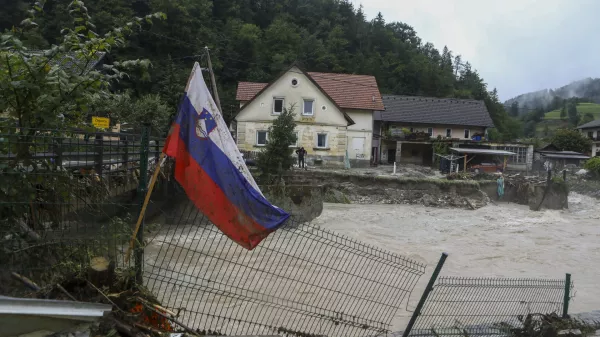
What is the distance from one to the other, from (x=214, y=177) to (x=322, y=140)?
3386 centimetres

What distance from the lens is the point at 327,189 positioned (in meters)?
27.2

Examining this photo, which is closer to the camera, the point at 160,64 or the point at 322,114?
the point at 322,114

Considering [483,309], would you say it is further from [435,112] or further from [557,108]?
[557,108]

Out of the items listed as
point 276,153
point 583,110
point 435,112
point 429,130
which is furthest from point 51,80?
point 583,110

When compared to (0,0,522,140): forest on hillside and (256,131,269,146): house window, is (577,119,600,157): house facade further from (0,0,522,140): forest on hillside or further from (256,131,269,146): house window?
(256,131,269,146): house window

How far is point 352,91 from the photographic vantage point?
138 ft

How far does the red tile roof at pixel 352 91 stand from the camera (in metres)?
40.8

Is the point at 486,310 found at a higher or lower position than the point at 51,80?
lower

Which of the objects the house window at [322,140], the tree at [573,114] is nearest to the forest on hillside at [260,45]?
the house window at [322,140]

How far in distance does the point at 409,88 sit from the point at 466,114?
3215 cm

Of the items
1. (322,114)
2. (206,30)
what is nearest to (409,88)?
(206,30)

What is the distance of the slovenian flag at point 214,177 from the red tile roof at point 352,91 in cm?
3684

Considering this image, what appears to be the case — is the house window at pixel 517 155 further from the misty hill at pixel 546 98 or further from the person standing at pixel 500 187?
the misty hill at pixel 546 98

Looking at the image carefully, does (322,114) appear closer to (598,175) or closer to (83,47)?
(598,175)
